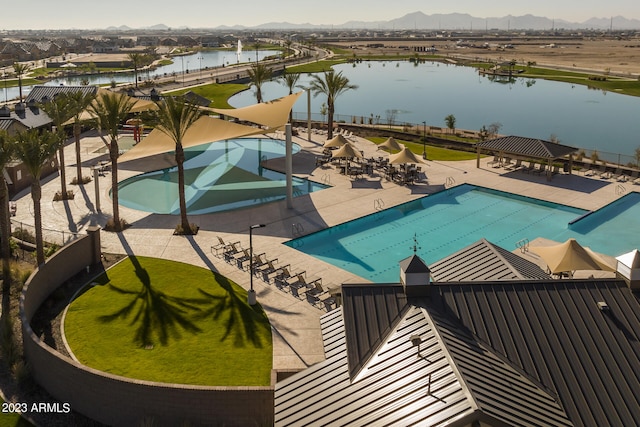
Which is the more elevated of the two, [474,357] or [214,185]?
[474,357]

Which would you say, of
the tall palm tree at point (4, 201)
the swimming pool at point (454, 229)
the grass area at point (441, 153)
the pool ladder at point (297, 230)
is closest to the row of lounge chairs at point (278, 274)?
the swimming pool at point (454, 229)

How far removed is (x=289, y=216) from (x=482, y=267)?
52.1 feet

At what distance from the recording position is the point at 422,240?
28.1 meters

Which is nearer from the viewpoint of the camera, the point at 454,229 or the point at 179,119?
the point at 179,119

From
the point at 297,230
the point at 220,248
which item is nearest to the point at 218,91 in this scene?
the point at 297,230

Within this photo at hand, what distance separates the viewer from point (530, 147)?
3791cm

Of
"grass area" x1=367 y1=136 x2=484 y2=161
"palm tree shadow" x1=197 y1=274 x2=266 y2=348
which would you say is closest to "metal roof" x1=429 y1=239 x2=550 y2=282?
"palm tree shadow" x1=197 y1=274 x2=266 y2=348

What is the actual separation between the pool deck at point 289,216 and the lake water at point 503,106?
660 inches

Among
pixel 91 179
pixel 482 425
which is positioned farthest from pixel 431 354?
pixel 91 179

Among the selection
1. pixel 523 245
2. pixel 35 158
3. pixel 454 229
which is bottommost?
pixel 523 245

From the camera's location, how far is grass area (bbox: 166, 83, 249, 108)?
75.0 meters

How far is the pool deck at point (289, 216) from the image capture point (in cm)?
1995

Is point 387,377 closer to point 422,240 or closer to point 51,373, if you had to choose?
point 51,373

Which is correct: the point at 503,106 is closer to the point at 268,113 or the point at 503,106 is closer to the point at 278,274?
the point at 268,113
